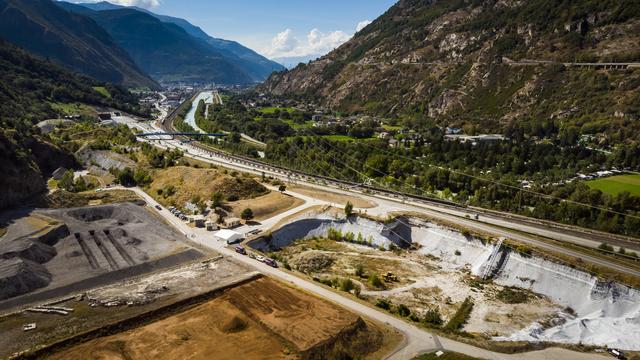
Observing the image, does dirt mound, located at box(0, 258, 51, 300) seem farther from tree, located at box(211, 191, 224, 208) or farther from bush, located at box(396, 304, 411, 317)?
bush, located at box(396, 304, 411, 317)

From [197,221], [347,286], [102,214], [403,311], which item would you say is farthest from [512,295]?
[102,214]

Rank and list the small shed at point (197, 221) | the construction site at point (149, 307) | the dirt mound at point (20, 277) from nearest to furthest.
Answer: the construction site at point (149, 307), the dirt mound at point (20, 277), the small shed at point (197, 221)

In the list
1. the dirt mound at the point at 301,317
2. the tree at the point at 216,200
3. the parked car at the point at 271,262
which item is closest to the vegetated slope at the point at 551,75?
the tree at the point at 216,200

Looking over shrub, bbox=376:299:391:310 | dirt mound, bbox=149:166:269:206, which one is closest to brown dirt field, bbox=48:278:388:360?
shrub, bbox=376:299:391:310

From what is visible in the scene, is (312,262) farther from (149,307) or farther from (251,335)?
(149,307)

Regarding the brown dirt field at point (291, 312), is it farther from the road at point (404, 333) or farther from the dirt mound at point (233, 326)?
the road at point (404, 333)

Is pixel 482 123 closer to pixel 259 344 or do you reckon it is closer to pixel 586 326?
pixel 586 326

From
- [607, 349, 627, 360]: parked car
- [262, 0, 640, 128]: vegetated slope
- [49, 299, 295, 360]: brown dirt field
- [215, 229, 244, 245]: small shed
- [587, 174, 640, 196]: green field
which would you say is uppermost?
[262, 0, 640, 128]: vegetated slope
